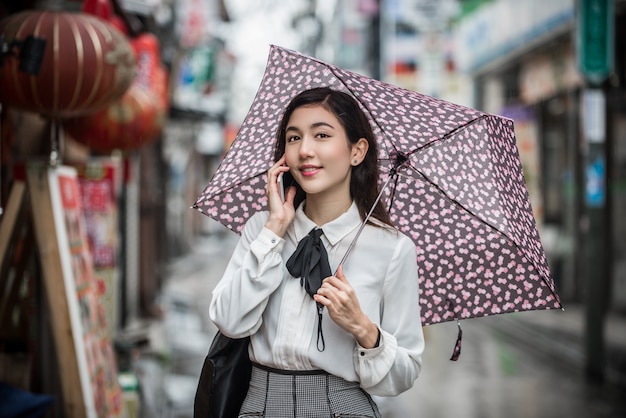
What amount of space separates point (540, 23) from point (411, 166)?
13.5 meters

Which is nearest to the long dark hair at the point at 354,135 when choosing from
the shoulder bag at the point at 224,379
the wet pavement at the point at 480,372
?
the shoulder bag at the point at 224,379

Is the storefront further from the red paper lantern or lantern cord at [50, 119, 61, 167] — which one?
lantern cord at [50, 119, 61, 167]

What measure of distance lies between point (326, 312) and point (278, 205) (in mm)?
399

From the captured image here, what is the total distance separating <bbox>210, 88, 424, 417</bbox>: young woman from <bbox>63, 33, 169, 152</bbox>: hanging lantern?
4.02 meters

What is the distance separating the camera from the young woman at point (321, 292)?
254cm

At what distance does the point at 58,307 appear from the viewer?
461 centimetres

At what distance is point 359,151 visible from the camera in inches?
112

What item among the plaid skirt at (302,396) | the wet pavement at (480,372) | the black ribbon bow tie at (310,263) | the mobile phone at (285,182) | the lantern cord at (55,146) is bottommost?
the wet pavement at (480,372)

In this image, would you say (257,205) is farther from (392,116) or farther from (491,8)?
(491,8)

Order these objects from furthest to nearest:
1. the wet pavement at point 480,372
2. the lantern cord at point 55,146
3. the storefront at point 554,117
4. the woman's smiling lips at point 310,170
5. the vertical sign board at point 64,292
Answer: the storefront at point 554,117 < the wet pavement at point 480,372 < the lantern cord at point 55,146 < the vertical sign board at point 64,292 < the woman's smiling lips at point 310,170

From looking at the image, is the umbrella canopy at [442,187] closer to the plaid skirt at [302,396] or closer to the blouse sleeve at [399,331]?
the blouse sleeve at [399,331]

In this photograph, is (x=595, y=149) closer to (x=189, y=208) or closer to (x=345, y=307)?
(x=189, y=208)

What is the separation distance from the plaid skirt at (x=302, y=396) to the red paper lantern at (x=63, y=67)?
282cm

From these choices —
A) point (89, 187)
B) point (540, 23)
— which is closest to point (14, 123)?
point (89, 187)
